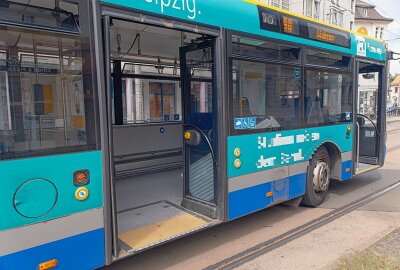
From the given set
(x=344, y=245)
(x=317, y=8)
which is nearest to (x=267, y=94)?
(x=344, y=245)

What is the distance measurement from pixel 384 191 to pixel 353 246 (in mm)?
3013

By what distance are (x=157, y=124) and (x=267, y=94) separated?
12.9 feet

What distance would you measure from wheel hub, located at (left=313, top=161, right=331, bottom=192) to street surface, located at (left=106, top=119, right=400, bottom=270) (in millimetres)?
355

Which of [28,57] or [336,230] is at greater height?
[28,57]

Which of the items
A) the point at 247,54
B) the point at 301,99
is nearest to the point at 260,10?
the point at 247,54

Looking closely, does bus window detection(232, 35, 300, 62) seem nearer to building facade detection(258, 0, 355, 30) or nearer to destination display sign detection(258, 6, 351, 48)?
destination display sign detection(258, 6, 351, 48)

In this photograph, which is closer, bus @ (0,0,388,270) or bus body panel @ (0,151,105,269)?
bus body panel @ (0,151,105,269)

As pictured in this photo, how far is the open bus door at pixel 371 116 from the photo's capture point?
270 inches

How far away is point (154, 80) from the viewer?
25.7 feet

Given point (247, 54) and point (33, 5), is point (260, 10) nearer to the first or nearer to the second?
point (247, 54)

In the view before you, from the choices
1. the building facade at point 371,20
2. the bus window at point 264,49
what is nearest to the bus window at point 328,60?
the bus window at point 264,49

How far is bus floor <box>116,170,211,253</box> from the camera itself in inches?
139

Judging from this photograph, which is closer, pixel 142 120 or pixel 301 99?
pixel 301 99

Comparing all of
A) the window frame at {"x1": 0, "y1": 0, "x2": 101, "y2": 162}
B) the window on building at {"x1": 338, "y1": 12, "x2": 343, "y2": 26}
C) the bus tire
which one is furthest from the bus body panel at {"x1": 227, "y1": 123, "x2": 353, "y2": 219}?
the window on building at {"x1": 338, "y1": 12, "x2": 343, "y2": 26}
